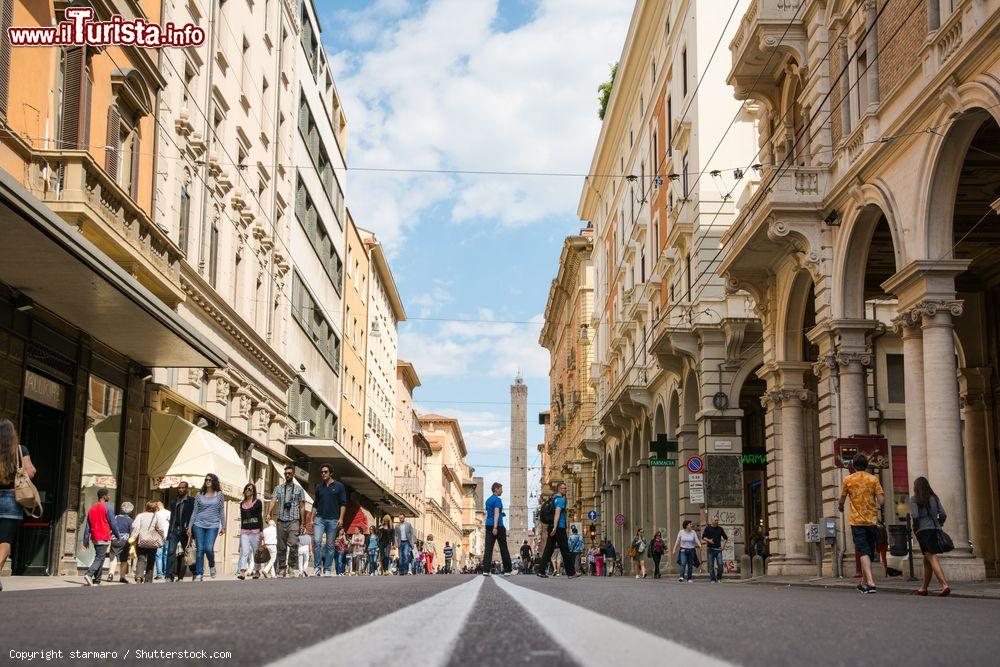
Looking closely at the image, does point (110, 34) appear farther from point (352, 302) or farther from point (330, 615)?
point (352, 302)

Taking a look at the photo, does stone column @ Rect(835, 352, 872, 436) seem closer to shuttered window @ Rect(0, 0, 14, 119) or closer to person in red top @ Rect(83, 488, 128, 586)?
person in red top @ Rect(83, 488, 128, 586)

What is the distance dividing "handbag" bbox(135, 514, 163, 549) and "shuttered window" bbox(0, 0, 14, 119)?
631 centimetres

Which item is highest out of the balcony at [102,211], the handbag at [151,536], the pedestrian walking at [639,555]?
the balcony at [102,211]

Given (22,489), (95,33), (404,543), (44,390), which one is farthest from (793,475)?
(22,489)

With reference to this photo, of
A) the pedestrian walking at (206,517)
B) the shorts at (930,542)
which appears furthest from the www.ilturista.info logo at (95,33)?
the shorts at (930,542)

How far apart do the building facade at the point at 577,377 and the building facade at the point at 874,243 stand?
34.2 meters

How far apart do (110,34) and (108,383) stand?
235 inches

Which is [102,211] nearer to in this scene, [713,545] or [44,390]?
[44,390]

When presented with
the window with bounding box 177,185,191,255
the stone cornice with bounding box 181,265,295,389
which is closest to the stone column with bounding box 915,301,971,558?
the stone cornice with bounding box 181,265,295,389

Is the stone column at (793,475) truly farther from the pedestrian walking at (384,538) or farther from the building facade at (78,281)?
the pedestrian walking at (384,538)

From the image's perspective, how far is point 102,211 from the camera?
17.9 meters

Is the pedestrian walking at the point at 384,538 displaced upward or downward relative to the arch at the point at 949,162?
downward

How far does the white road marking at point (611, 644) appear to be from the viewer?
12.3 ft

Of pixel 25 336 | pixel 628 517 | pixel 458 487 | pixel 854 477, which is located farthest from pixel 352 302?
pixel 458 487
